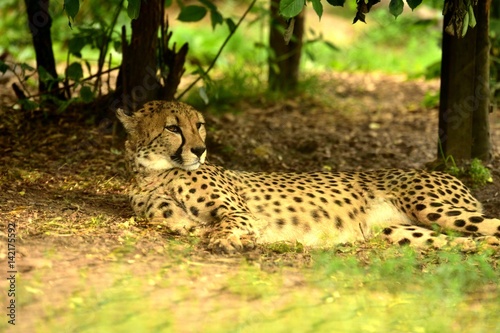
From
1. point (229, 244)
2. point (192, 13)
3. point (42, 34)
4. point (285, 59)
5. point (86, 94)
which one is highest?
point (192, 13)

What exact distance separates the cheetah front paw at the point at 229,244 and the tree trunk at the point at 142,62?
2361 mm

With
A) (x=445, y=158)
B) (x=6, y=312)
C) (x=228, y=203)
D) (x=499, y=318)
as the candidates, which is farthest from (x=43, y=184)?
(x=499, y=318)

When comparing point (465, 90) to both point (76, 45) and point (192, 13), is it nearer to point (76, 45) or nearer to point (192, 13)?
point (192, 13)

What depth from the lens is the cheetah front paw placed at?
14.7 ft

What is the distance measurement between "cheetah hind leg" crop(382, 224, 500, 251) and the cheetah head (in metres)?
1.29

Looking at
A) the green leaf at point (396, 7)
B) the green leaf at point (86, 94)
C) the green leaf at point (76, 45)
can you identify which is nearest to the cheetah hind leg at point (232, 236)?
the green leaf at point (396, 7)

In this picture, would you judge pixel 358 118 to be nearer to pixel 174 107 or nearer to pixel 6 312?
pixel 174 107

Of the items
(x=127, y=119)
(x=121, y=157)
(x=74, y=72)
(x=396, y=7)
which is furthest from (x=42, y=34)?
(x=396, y=7)

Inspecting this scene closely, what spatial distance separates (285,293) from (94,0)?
26.4 feet

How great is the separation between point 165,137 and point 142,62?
5.67ft

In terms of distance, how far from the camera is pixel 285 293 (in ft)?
12.5

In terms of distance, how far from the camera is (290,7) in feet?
14.5

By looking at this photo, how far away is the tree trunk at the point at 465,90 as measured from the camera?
6.23 meters

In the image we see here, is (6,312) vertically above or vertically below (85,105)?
below
